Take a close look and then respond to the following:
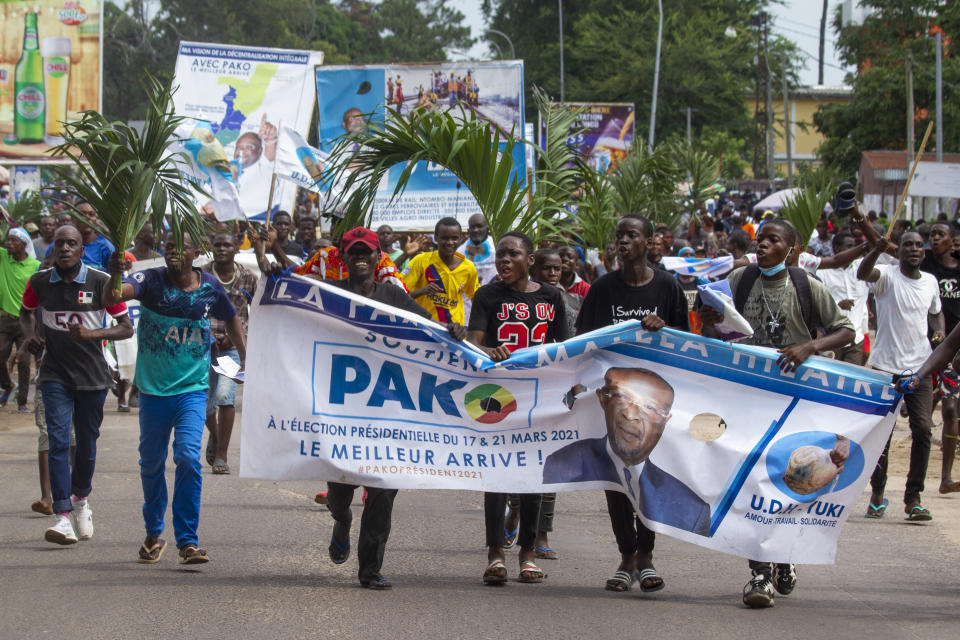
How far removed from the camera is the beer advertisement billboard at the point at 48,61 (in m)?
28.0

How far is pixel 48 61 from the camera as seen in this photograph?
28.1 meters

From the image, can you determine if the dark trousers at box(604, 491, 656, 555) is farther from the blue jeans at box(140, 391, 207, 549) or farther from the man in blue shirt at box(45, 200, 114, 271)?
the man in blue shirt at box(45, 200, 114, 271)

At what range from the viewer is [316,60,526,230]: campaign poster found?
15.7 metres

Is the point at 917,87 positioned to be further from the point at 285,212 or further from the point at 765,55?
the point at 285,212

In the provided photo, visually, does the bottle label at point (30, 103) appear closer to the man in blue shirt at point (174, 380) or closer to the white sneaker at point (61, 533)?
the white sneaker at point (61, 533)

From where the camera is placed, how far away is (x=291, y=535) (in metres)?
8.00

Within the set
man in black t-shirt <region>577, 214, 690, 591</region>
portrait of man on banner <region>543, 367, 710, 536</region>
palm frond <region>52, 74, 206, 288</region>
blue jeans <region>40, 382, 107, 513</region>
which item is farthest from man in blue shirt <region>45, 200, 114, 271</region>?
portrait of man on banner <region>543, 367, 710, 536</region>

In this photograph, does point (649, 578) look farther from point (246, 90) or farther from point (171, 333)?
point (246, 90)

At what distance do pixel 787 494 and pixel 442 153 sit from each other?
406 centimetres

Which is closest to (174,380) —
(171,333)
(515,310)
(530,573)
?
(171,333)

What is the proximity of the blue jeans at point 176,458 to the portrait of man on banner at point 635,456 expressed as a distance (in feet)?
6.40

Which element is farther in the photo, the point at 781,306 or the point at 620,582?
the point at 781,306

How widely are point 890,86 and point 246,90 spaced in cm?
3059

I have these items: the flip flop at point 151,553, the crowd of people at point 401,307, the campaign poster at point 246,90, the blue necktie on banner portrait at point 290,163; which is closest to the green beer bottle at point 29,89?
the campaign poster at point 246,90
